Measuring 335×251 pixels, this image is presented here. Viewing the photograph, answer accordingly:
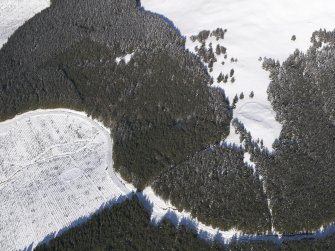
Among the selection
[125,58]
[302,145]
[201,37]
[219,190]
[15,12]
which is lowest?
[219,190]

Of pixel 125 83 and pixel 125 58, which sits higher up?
pixel 125 58

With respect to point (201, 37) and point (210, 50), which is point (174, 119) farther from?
point (201, 37)

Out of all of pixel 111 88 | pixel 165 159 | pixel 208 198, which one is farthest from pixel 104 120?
pixel 208 198

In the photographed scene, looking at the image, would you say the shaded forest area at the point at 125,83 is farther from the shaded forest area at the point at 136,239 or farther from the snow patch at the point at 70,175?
the shaded forest area at the point at 136,239

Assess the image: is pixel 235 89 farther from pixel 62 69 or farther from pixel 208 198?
pixel 62 69

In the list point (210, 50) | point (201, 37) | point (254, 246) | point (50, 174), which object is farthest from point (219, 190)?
point (201, 37)

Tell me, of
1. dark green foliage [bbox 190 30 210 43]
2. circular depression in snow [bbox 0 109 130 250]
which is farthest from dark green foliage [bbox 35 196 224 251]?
dark green foliage [bbox 190 30 210 43]
